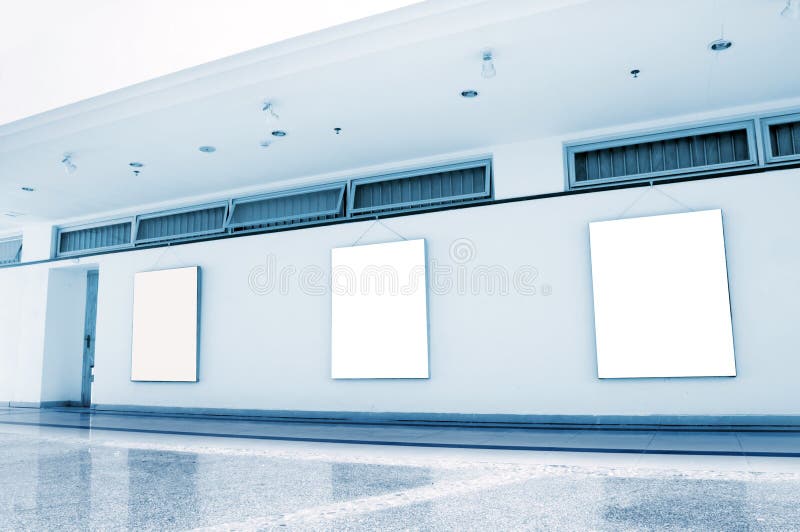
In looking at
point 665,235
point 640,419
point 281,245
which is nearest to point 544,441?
point 640,419

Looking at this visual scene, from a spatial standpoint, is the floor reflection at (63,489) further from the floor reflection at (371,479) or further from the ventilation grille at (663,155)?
the ventilation grille at (663,155)

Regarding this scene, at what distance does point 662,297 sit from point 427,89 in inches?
129

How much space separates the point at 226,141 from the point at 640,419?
5595mm

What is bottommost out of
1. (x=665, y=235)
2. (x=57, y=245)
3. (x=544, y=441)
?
(x=544, y=441)

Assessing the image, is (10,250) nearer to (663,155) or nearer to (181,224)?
(181,224)

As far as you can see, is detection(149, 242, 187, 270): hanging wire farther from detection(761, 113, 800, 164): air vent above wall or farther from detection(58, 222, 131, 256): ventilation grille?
detection(761, 113, 800, 164): air vent above wall

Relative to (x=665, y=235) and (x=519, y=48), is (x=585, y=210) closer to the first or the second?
(x=665, y=235)

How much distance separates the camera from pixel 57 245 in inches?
449

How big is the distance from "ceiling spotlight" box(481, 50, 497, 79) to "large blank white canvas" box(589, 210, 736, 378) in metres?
2.36

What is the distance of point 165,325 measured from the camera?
31.2 ft

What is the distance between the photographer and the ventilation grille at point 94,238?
421 inches

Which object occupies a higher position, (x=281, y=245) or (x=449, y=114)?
(x=449, y=114)

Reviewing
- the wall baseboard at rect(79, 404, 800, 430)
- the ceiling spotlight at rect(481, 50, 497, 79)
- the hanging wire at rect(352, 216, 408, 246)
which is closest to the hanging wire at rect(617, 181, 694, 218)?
the wall baseboard at rect(79, 404, 800, 430)

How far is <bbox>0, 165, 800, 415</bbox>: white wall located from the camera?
6.14m
